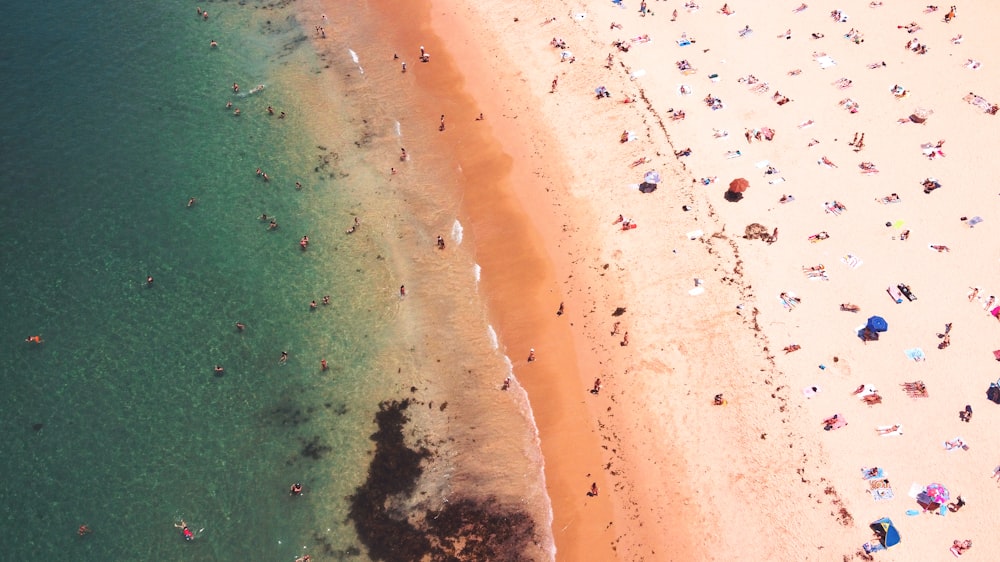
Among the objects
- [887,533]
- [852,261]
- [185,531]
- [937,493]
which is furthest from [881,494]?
[185,531]

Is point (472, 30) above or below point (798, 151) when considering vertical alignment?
above

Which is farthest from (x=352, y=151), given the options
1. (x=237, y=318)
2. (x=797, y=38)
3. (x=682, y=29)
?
(x=797, y=38)

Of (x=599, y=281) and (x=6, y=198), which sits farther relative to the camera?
(x=6, y=198)

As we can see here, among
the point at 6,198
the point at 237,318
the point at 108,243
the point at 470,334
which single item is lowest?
the point at 470,334

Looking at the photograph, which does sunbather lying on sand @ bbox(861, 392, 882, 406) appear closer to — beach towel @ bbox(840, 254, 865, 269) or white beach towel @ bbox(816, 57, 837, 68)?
beach towel @ bbox(840, 254, 865, 269)

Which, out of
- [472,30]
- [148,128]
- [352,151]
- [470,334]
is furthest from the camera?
[472,30]

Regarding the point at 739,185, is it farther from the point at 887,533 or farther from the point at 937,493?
the point at 887,533

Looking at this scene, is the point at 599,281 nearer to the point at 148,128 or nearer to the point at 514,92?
the point at 514,92
